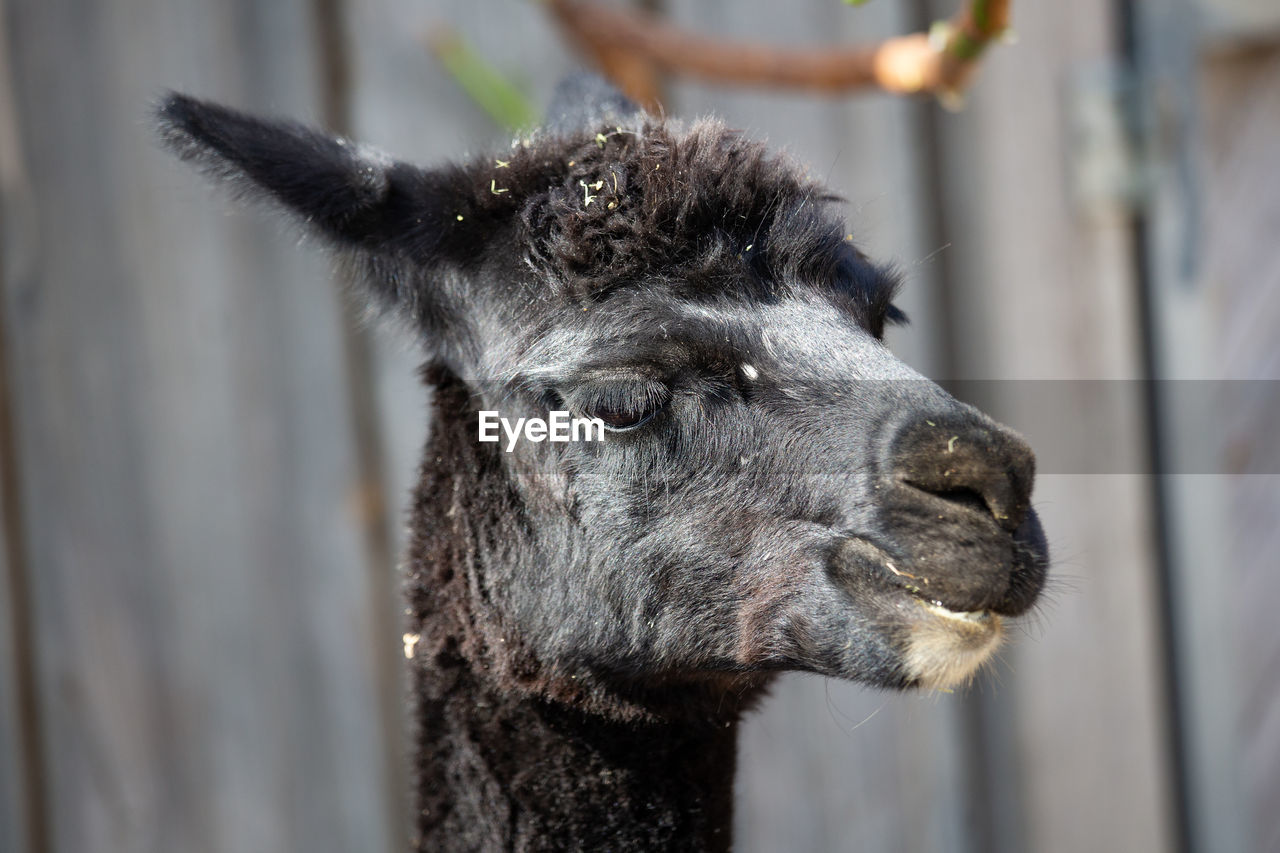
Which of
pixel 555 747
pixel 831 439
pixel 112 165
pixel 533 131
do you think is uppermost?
pixel 112 165

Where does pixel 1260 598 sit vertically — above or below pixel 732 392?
below

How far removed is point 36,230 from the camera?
3484mm

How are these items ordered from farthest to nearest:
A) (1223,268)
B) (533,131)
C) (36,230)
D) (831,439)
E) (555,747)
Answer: (1223,268) → (36,230) → (533,131) → (555,747) → (831,439)

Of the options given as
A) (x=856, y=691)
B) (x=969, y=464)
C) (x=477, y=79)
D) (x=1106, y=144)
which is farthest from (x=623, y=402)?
(x=1106, y=144)

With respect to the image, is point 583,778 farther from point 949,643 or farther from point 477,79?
point 477,79

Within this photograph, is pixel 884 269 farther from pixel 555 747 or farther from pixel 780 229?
pixel 555 747

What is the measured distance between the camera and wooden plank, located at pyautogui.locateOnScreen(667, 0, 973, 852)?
4223 millimetres

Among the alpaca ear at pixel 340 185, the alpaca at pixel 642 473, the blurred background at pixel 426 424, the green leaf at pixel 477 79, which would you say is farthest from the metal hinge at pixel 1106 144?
the alpaca ear at pixel 340 185

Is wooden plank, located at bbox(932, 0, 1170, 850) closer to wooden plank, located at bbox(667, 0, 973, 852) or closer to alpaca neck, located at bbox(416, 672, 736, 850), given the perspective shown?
wooden plank, located at bbox(667, 0, 973, 852)

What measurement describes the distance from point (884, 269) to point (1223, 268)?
11.8 feet

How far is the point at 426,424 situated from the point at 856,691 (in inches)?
82.4

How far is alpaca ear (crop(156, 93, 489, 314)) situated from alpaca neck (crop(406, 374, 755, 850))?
29 centimetres

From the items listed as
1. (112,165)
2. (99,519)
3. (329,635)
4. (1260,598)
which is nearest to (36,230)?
(112,165)

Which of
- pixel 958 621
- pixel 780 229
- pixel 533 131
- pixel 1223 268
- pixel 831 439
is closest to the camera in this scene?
pixel 958 621
